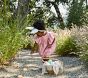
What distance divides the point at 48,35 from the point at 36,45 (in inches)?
13.7

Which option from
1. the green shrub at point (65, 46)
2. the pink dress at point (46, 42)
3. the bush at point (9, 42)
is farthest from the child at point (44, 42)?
the green shrub at point (65, 46)

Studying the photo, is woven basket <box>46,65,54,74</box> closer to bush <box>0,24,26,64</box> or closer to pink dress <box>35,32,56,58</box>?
pink dress <box>35,32,56,58</box>

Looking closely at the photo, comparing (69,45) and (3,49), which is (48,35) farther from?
(69,45)

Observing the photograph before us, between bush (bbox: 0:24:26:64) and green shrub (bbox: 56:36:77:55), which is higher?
bush (bbox: 0:24:26:64)

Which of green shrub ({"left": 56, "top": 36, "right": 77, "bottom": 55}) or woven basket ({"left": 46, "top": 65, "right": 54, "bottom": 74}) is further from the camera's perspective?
green shrub ({"left": 56, "top": 36, "right": 77, "bottom": 55})

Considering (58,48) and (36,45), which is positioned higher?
(36,45)

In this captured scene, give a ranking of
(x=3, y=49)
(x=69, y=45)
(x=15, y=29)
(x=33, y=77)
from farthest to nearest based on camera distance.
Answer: (x=69, y=45), (x=15, y=29), (x=3, y=49), (x=33, y=77)

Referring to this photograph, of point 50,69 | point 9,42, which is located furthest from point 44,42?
point 9,42

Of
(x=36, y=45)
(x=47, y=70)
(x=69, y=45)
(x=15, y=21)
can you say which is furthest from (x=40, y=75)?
(x=69, y=45)

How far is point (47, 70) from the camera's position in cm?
779

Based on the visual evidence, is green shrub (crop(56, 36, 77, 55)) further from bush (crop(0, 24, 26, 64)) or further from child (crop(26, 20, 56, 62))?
child (crop(26, 20, 56, 62))

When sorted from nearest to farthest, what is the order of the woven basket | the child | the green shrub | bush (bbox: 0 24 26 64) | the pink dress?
the woven basket < the child < the pink dress < bush (bbox: 0 24 26 64) < the green shrub

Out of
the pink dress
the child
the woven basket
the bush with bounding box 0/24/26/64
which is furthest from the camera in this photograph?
the bush with bounding box 0/24/26/64

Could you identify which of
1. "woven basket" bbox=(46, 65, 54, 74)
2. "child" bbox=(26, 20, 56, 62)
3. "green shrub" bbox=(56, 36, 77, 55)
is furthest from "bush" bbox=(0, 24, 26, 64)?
"green shrub" bbox=(56, 36, 77, 55)
